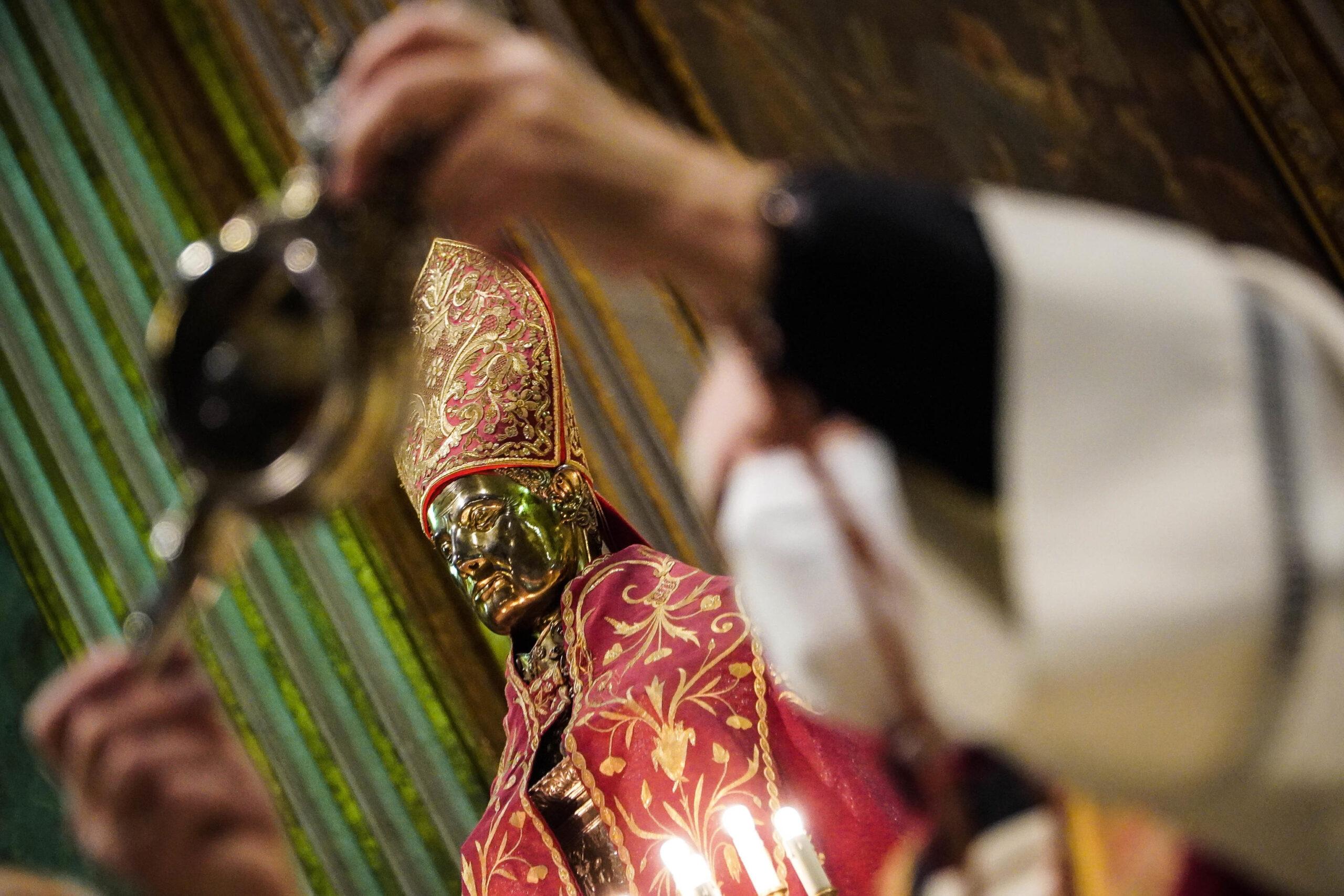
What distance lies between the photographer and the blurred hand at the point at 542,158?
16.1 inches

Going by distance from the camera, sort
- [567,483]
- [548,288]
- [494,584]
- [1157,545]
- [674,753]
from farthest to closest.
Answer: [548,288] < [567,483] < [494,584] < [674,753] < [1157,545]

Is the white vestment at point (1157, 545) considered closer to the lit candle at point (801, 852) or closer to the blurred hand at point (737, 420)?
the blurred hand at point (737, 420)

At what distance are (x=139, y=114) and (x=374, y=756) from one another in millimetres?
1873

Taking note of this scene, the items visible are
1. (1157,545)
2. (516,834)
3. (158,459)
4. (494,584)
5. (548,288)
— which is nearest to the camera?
(1157,545)

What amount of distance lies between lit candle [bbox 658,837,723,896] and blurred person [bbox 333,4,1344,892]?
0.77 metres

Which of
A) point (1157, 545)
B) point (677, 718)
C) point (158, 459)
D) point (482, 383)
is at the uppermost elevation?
point (158, 459)

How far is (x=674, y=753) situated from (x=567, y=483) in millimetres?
519

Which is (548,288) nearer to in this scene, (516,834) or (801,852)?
(516,834)

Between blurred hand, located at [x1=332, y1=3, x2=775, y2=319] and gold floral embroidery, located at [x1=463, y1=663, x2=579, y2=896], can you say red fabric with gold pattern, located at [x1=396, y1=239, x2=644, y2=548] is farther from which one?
blurred hand, located at [x1=332, y1=3, x2=775, y2=319]

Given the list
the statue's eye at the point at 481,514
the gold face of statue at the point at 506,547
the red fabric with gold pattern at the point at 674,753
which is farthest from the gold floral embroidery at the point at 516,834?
the statue's eye at the point at 481,514

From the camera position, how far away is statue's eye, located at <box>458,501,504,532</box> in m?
1.70

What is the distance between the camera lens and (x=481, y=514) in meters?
1.71

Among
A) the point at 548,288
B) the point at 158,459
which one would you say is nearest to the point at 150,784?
the point at 548,288

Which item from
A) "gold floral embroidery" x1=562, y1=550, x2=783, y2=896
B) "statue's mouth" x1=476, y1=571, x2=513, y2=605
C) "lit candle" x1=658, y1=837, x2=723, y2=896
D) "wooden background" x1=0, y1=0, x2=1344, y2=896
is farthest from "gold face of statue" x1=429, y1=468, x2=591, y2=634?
"wooden background" x1=0, y1=0, x2=1344, y2=896
